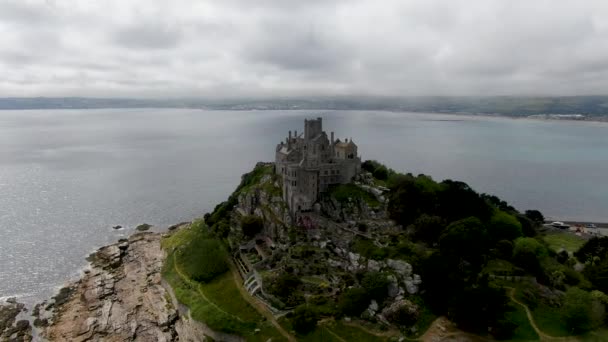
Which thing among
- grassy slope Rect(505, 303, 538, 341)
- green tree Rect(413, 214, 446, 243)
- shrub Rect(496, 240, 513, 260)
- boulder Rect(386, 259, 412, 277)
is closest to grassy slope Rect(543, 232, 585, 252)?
shrub Rect(496, 240, 513, 260)

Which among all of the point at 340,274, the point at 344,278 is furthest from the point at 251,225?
the point at 344,278

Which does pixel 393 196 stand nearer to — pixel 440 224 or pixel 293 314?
pixel 440 224

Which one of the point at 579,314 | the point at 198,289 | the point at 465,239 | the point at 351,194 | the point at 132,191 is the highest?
the point at 351,194

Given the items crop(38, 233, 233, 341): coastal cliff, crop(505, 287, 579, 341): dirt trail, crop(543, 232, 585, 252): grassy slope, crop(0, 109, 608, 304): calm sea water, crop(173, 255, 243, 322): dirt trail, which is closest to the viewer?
crop(505, 287, 579, 341): dirt trail

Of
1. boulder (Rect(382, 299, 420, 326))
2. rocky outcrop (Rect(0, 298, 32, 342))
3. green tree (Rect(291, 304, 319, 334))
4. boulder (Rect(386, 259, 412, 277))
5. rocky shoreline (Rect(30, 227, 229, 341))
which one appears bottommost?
rocky outcrop (Rect(0, 298, 32, 342))

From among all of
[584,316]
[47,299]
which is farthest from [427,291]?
[47,299]

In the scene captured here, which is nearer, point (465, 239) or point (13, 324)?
point (465, 239)

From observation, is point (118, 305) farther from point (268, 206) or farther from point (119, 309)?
point (268, 206)

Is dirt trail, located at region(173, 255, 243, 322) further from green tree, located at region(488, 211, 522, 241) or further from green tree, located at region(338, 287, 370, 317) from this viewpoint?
green tree, located at region(488, 211, 522, 241)
